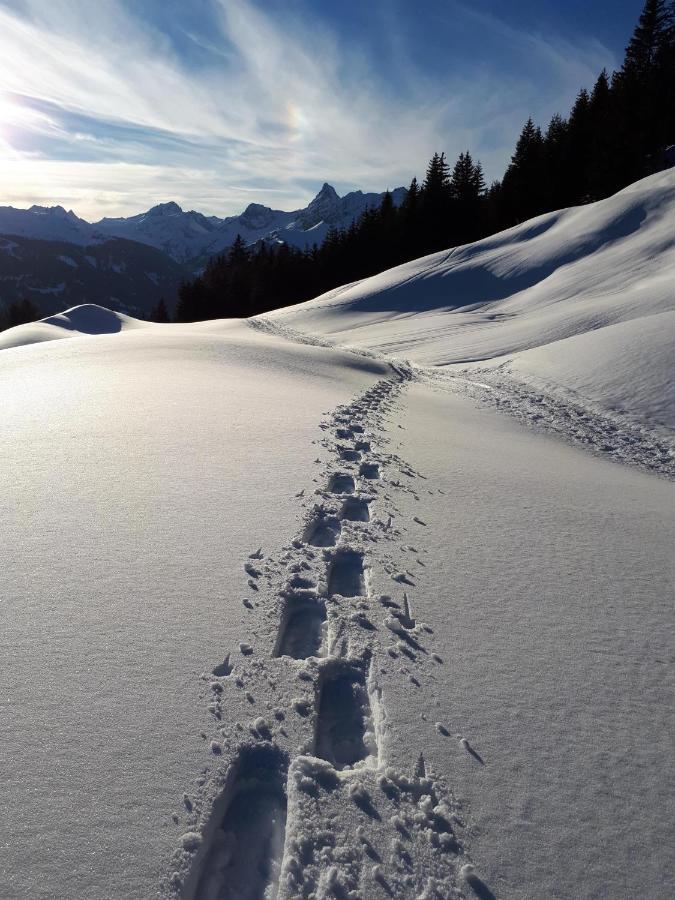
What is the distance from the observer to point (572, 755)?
2047mm

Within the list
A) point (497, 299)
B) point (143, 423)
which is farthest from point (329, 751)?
point (497, 299)

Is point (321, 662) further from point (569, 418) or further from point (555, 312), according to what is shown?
point (555, 312)

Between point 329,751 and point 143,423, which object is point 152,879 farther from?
point 143,423

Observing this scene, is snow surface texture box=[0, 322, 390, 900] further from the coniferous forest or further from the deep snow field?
the coniferous forest

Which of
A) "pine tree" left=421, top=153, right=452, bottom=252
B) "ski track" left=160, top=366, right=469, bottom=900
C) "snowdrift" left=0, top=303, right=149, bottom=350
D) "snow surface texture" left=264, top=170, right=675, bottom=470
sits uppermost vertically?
"pine tree" left=421, top=153, right=452, bottom=252

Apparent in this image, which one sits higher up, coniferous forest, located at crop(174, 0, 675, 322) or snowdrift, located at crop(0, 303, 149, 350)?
coniferous forest, located at crop(174, 0, 675, 322)

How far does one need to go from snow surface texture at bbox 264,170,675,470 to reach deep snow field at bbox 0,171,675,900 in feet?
10.8

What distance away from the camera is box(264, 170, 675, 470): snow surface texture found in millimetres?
9094

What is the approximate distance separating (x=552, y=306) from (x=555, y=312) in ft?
7.85

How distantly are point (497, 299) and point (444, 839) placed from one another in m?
23.0

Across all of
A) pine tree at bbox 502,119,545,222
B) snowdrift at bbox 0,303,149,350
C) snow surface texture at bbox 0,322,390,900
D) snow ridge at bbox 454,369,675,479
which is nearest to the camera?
snow surface texture at bbox 0,322,390,900

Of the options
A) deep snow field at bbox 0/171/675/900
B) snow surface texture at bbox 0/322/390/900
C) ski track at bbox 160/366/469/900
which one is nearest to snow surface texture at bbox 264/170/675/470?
deep snow field at bbox 0/171/675/900

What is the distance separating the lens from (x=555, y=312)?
1662 centimetres

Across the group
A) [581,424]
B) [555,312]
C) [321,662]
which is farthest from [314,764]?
[555,312]
